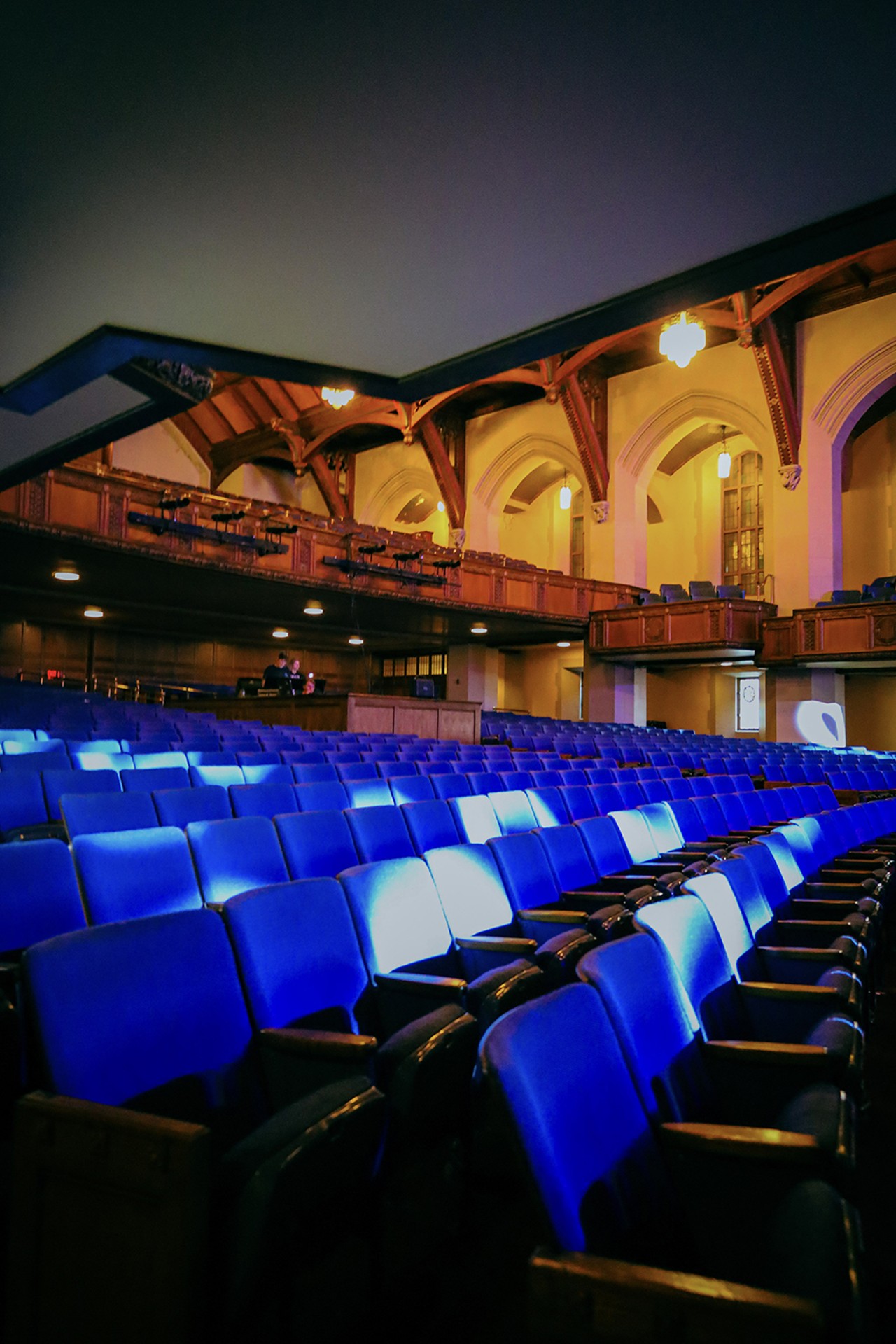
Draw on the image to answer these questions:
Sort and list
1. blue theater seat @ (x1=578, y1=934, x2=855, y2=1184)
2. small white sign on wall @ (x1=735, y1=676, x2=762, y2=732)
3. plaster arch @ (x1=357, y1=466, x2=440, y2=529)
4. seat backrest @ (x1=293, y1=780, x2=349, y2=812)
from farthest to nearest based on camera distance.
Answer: plaster arch @ (x1=357, y1=466, x2=440, y2=529) < small white sign on wall @ (x1=735, y1=676, x2=762, y2=732) < seat backrest @ (x1=293, y1=780, x2=349, y2=812) < blue theater seat @ (x1=578, y1=934, x2=855, y2=1184)

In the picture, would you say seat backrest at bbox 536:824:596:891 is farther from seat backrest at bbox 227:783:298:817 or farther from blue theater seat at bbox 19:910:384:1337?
blue theater seat at bbox 19:910:384:1337

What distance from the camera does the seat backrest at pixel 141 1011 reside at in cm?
117

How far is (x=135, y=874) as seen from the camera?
201cm

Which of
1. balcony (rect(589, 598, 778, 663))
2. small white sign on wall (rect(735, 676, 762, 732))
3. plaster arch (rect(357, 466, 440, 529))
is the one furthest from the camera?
plaster arch (rect(357, 466, 440, 529))

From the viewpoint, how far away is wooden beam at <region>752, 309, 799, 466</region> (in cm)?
1327

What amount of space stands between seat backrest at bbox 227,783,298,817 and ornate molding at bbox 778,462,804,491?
→ 1259 cm

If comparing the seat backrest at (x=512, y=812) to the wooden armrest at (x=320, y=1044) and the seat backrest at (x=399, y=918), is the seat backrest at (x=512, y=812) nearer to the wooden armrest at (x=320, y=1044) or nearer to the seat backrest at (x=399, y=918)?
the seat backrest at (x=399, y=918)

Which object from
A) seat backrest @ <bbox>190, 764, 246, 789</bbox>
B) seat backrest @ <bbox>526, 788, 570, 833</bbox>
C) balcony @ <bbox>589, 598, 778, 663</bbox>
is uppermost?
balcony @ <bbox>589, 598, 778, 663</bbox>

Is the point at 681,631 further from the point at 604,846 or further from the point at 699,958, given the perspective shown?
the point at 699,958

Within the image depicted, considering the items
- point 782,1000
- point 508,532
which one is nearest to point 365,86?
point 782,1000

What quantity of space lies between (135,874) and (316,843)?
2.30 feet

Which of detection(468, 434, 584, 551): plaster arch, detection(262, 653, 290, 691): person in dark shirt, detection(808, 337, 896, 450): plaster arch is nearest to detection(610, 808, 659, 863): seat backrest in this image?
detection(262, 653, 290, 691): person in dark shirt

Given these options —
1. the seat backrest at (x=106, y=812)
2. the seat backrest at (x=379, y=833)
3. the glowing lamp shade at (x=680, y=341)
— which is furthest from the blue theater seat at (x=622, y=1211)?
the glowing lamp shade at (x=680, y=341)

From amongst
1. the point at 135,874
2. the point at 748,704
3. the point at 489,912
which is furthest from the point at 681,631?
the point at 135,874
